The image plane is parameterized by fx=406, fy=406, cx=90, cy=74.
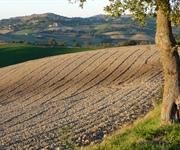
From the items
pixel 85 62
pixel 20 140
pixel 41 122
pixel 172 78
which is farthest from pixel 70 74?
pixel 172 78

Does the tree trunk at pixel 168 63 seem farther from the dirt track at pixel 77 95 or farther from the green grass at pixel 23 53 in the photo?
the green grass at pixel 23 53

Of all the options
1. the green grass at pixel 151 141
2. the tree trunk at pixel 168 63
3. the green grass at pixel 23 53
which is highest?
the tree trunk at pixel 168 63

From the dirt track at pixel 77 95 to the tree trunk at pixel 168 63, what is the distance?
183cm

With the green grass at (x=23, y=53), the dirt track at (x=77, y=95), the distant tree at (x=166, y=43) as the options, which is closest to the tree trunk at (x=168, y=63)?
the distant tree at (x=166, y=43)

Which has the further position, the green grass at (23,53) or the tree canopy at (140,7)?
the green grass at (23,53)

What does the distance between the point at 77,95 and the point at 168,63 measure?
19.1 metres

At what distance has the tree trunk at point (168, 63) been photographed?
1141 centimetres

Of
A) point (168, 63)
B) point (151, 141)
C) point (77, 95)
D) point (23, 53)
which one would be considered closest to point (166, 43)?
point (168, 63)

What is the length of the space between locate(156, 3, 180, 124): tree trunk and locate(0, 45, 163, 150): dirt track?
183 centimetres

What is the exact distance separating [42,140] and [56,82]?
70.0ft

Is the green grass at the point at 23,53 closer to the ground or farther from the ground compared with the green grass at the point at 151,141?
closer to the ground

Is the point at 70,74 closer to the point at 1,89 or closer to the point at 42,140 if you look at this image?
the point at 1,89

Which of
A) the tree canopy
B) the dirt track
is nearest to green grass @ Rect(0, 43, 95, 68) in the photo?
the dirt track

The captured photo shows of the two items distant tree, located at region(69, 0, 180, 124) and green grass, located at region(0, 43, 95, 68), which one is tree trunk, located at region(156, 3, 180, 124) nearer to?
distant tree, located at region(69, 0, 180, 124)
